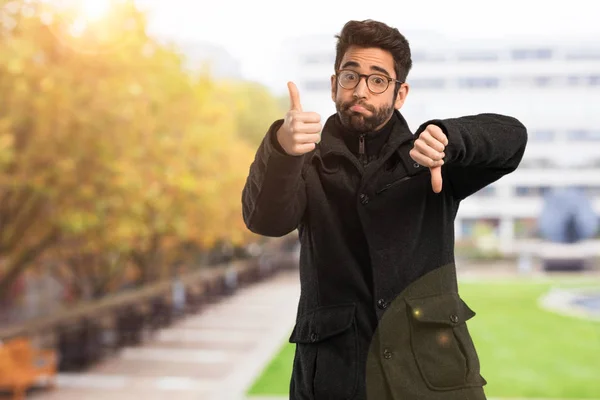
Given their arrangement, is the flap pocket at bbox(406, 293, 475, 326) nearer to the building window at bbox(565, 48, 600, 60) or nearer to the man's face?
the man's face

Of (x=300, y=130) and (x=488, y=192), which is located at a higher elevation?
(x=300, y=130)

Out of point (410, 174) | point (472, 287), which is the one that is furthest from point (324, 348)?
point (472, 287)

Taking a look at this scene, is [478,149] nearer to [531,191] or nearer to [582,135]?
[531,191]

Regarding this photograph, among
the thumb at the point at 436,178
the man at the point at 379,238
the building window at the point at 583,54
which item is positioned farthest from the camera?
the building window at the point at 583,54

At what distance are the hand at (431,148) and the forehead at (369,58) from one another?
0.80 ft

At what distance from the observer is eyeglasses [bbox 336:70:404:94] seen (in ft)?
6.23

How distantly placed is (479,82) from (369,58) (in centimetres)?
4386

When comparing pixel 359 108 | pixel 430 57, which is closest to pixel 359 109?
pixel 359 108

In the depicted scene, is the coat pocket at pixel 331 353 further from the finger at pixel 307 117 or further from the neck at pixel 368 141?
the finger at pixel 307 117

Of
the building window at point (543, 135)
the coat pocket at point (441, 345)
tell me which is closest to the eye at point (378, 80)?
the coat pocket at point (441, 345)

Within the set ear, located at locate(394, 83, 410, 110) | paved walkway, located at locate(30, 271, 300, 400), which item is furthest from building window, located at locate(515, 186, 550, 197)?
ear, located at locate(394, 83, 410, 110)

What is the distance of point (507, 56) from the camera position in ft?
149

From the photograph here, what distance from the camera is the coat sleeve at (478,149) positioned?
1785 mm

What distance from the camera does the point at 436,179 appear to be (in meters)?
1.76
